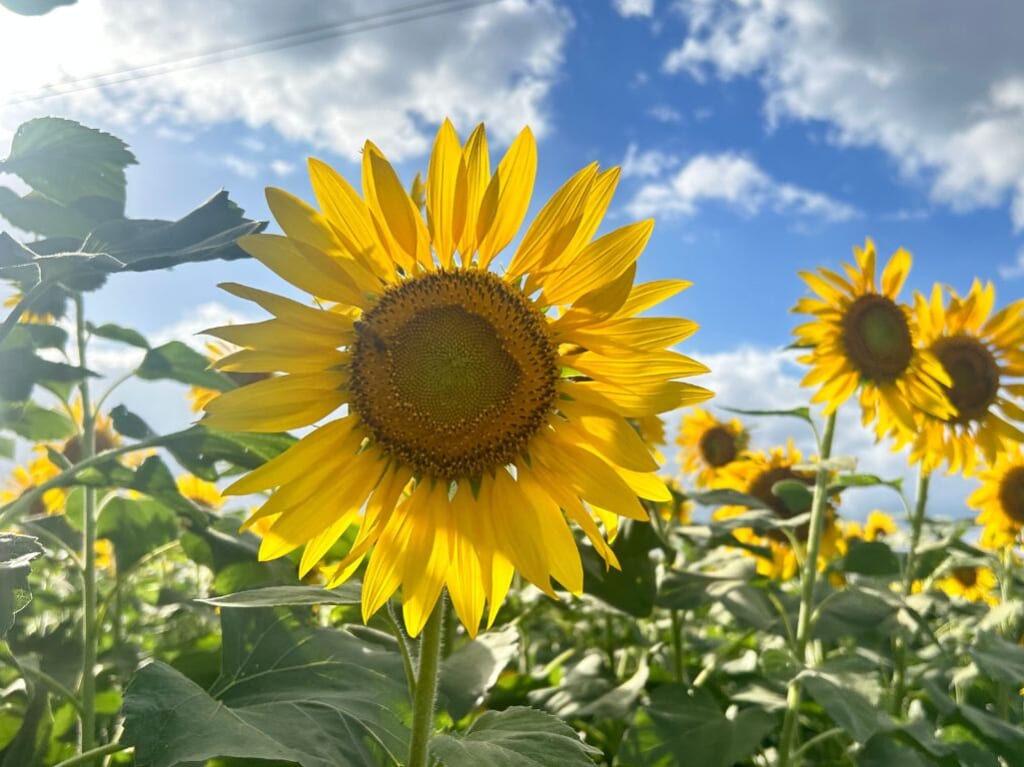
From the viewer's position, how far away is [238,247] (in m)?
1.38

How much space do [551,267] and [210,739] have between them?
875mm

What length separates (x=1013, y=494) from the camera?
4.63 m

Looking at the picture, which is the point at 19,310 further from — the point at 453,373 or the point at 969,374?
the point at 969,374

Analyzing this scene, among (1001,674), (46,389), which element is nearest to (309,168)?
(46,389)

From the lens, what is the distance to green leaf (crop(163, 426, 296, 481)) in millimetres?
1736

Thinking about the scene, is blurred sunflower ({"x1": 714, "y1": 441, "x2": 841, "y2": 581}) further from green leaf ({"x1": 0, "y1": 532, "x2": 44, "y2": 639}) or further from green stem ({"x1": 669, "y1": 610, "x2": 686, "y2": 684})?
green leaf ({"x1": 0, "y1": 532, "x2": 44, "y2": 639})

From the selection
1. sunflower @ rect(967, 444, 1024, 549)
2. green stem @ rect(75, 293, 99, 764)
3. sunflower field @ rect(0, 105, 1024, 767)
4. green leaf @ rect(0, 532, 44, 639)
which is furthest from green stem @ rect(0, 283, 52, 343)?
sunflower @ rect(967, 444, 1024, 549)

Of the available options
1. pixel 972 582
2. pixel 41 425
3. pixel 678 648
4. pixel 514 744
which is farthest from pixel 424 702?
pixel 972 582

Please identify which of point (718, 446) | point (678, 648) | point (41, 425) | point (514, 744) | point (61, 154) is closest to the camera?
point (514, 744)

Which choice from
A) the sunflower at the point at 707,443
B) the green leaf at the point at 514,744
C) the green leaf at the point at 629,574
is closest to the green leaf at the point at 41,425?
the green leaf at the point at 629,574

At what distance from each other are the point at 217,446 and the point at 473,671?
0.66 meters

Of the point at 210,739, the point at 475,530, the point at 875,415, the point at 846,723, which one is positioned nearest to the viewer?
the point at 210,739

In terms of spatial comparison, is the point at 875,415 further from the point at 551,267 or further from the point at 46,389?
the point at 46,389

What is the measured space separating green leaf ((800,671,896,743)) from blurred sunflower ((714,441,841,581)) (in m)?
2.21
